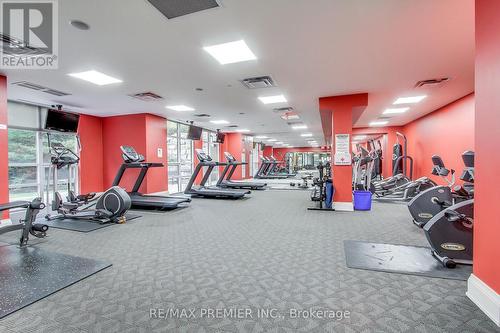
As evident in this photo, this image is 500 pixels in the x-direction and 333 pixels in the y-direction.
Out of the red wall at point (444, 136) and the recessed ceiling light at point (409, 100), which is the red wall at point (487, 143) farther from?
the red wall at point (444, 136)

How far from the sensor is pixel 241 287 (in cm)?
241

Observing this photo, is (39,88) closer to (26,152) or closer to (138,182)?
(26,152)

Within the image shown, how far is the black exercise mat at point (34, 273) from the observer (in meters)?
2.21

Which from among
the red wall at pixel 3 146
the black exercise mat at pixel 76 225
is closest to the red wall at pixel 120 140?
the black exercise mat at pixel 76 225

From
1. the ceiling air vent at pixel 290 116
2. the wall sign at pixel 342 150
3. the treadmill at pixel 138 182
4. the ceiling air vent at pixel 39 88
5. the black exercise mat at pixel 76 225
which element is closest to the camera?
the black exercise mat at pixel 76 225

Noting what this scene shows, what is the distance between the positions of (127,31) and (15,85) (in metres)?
4.07

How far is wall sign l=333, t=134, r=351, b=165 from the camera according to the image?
627 cm

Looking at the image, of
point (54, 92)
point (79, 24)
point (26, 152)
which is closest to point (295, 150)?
point (26, 152)

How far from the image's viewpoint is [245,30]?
3309mm

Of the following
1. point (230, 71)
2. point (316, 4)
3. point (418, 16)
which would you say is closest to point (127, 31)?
point (230, 71)

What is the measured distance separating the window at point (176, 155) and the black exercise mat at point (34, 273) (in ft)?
22.6

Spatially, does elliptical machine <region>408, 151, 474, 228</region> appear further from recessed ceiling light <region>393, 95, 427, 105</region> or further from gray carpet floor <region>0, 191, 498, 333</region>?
recessed ceiling light <region>393, 95, 427, 105</region>

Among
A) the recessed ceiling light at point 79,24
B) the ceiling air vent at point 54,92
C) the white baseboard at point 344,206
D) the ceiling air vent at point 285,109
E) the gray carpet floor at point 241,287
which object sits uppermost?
the ceiling air vent at point 285,109

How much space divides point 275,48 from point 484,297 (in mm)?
3688
